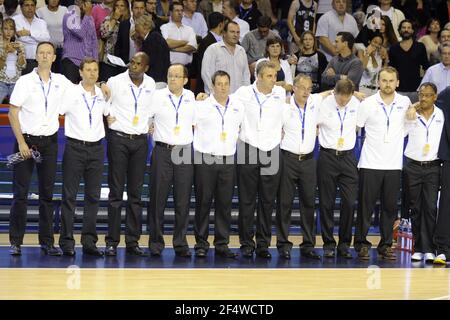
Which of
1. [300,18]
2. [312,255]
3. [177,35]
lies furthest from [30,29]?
[312,255]

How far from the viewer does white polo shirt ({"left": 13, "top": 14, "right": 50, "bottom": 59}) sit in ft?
50.1

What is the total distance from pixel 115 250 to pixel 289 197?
2044 millimetres

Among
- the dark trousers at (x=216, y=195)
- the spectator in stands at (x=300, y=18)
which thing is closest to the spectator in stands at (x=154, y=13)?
the spectator in stands at (x=300, y=18)

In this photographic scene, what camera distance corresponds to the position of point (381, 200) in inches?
501

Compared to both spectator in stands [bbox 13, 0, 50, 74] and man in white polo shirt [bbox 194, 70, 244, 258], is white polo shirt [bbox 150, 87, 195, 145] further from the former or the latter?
spectator in stands [bbox 13, 0, 50, 74]

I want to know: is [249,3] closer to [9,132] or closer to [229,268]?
[9,132]

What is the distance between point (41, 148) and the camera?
1192 cm

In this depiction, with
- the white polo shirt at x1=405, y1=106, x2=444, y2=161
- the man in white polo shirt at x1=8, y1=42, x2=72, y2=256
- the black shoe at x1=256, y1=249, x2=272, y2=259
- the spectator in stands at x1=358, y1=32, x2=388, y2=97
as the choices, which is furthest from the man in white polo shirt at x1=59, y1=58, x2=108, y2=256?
the spectator in stands at x1=358, y1=32, x2=388, y2=97

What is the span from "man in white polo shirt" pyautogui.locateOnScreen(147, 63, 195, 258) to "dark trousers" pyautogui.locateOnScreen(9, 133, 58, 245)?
3.69 ft

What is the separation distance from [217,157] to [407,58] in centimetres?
501

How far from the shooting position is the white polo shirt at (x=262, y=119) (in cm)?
1239

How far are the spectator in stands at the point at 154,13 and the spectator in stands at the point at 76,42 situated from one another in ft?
3.69

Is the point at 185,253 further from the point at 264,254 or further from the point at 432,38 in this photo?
the point at 432,38

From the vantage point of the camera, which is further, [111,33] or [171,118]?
[111,33]
